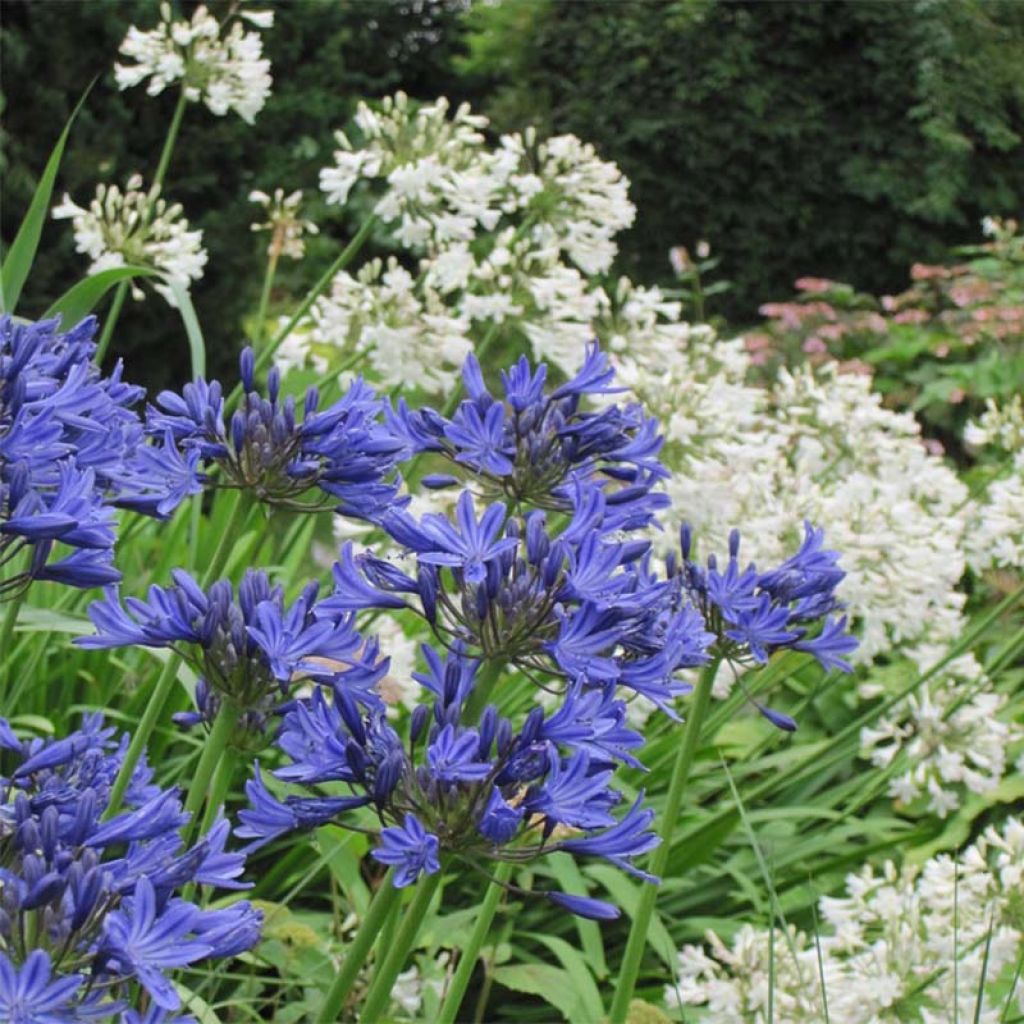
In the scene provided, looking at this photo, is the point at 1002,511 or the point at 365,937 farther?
the point at 1002,511

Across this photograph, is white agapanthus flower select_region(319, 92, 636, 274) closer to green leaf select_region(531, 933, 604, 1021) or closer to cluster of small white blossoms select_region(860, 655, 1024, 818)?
cluster of small white blossoms select_region(860, 655, 1024, 818)

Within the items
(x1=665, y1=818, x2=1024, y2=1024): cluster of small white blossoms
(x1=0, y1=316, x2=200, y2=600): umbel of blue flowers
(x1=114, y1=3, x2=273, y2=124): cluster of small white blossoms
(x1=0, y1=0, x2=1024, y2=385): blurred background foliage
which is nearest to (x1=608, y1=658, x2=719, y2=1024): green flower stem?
(x1=665, y1=818, x2=1024, y2=1024): cluster of small white blossoms

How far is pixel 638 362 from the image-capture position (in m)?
4.18

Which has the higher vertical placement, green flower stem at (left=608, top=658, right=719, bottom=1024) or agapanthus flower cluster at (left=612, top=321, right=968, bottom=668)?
agapanthus flower cluster at (left=612, top=321, right=968, bottom=668)

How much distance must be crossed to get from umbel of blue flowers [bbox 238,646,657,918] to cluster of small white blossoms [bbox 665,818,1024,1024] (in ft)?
3.88

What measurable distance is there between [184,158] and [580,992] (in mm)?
6871

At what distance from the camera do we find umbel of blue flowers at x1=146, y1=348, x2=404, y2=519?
1.64m

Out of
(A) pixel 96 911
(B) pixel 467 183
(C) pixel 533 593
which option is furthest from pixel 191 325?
(A) pixel 96 911

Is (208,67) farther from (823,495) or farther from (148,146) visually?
(148,146)

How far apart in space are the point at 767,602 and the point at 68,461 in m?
0.95

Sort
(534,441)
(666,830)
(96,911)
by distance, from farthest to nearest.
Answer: (666,830)
(534,441)
(96,911)

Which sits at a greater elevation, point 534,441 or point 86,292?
point 534,441

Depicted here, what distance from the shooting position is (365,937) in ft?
4.89

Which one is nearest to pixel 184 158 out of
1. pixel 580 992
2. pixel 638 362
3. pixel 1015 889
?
pixel 638 362
